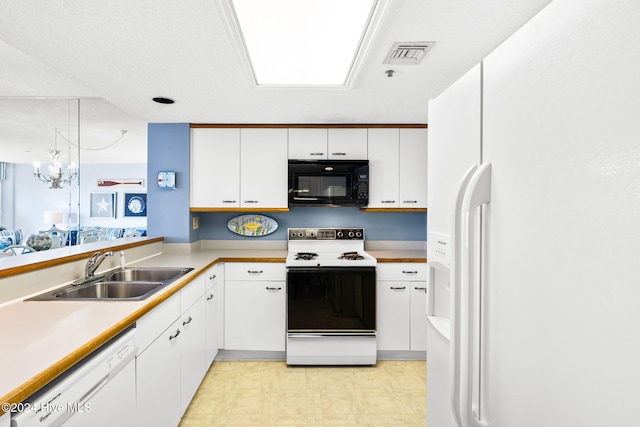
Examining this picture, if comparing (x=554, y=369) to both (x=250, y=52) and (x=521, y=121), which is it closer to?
(x=521, y=121)

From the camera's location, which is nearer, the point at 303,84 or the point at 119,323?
the point at 119,323

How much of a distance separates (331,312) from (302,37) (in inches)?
78.3

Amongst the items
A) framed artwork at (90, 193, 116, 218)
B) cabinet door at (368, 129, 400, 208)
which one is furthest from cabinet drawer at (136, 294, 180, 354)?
framed artwork at (90, 193, 116, 218)

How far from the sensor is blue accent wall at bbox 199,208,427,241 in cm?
345

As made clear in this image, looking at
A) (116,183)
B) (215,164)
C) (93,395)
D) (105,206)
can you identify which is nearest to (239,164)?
(215,164)

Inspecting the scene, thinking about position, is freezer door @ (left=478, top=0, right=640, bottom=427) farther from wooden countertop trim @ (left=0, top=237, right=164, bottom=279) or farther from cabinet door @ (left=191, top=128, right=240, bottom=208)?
cabinet door @ (left=191, top=128, right=240, bottom=208)

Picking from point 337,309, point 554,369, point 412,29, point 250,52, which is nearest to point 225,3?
point 250,52

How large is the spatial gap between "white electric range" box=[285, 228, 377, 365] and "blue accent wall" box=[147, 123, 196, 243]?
1.22 metres

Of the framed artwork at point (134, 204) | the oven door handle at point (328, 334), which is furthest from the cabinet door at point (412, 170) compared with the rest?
the framed artwork at point (134, 204)

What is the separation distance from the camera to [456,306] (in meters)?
0.82

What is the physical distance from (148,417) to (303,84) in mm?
2052

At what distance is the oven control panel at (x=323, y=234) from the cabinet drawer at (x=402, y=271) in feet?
1.96

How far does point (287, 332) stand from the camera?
274cm

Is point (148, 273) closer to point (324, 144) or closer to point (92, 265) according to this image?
point (92, 265)
